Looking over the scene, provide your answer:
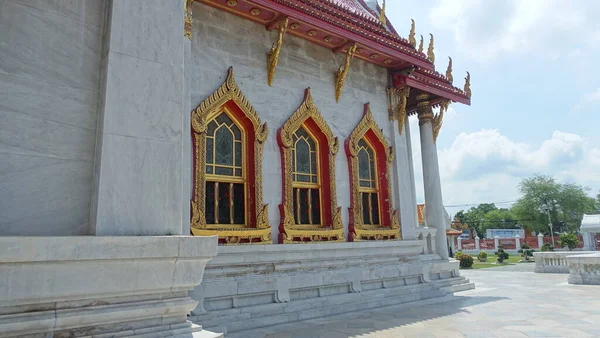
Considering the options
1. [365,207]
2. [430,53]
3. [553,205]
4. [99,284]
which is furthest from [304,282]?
[553,205]

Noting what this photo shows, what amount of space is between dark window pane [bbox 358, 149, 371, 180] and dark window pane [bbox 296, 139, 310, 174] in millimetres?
1460

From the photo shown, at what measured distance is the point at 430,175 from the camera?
458 inches

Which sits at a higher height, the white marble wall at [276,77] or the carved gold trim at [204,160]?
the white marble wall at [276,77]

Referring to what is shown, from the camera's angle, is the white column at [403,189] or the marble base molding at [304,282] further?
the white column at [403,189]

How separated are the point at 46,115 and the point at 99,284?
3.74 feet

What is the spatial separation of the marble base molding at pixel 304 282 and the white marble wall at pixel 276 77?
72 centimetres

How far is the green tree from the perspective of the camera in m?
52.7

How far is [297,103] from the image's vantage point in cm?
826

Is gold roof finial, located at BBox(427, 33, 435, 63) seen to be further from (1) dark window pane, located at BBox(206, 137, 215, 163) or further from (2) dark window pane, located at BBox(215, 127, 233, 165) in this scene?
(1) dark window pane, located at BBox(206, 137, 215, 163)

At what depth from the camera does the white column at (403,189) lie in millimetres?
9656

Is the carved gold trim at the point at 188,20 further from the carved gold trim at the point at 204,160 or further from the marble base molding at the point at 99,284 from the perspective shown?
the marble base molding at the point at 99,284

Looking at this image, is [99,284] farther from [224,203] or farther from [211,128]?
[211,128]

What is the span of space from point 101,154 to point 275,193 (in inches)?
198

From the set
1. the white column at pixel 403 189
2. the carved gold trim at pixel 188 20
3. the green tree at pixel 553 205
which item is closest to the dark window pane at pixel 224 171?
the carved gold trim at pixel 188 20
